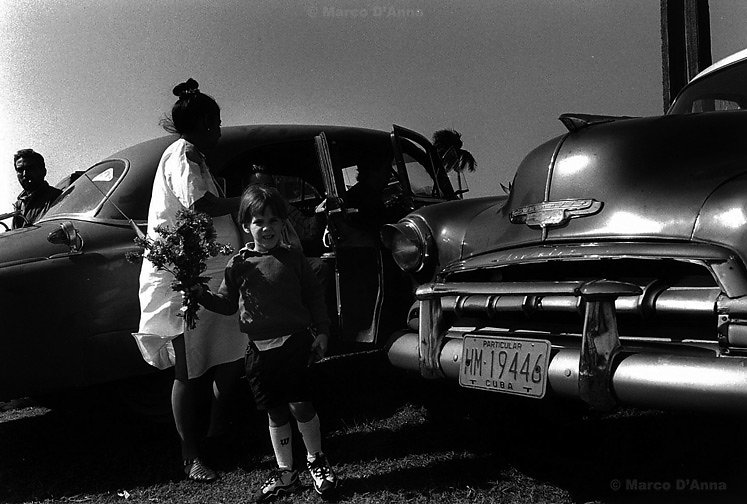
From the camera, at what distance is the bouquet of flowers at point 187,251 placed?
2758 millimetres

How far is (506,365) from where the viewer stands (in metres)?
2.49

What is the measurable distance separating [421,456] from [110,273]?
5.84 feet

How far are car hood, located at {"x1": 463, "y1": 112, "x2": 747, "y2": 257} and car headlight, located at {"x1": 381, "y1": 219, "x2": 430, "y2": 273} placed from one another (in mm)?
393

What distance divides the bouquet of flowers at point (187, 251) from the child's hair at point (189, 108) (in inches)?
24.9

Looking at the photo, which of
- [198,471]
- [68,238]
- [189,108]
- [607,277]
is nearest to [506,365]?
[607,277]

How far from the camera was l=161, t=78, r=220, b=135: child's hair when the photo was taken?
130 inches

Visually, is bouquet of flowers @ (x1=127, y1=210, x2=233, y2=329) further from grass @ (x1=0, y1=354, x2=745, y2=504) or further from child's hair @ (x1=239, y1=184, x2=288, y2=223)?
grass @ (x1=0, y1=354, x2=745, y2=504)

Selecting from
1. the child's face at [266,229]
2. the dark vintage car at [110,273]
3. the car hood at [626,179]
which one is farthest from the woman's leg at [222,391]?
the car hood at [626,179]

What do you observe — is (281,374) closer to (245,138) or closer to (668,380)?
(668,380)

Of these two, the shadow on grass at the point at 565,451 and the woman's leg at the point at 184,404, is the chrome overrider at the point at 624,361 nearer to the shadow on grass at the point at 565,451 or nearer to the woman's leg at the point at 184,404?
the shadow on grass at the point at 565,451

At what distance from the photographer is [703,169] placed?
240 cm

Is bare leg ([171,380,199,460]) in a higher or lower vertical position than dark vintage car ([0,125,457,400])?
lower

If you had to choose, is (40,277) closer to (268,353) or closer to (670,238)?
(268,353)

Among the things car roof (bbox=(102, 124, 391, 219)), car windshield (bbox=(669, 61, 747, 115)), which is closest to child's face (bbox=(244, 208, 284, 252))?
car roof (bbox=(102, 124, 391, 219))
